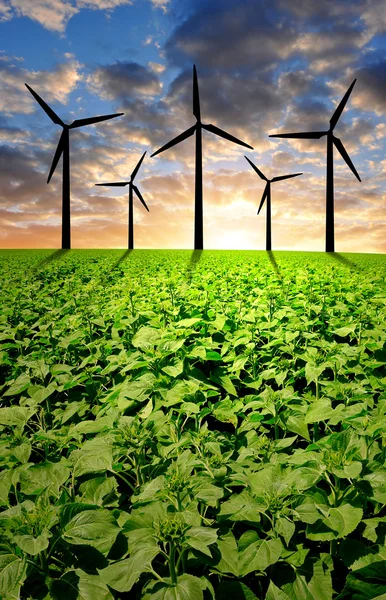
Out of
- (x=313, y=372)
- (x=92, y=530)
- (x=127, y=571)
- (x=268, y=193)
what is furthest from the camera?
(x=268, y=193)

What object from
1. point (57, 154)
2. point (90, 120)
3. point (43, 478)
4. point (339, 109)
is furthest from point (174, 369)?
point (339, 109)

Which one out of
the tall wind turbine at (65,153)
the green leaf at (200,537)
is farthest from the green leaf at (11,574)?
the tall wind turbine at (65,153)

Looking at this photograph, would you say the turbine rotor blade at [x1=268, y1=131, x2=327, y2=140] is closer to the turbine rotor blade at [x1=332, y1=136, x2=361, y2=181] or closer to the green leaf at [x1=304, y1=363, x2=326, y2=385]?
the turbine rotor blade at [x1=332, y1=136, x2=361, y2=181]

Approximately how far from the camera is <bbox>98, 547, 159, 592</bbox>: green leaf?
1.81 m

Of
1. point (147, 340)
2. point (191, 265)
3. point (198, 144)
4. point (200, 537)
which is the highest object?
point (198, 144)

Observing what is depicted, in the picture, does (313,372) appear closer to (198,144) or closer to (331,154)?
(198,144)

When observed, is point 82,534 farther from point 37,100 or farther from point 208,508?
point 37,100

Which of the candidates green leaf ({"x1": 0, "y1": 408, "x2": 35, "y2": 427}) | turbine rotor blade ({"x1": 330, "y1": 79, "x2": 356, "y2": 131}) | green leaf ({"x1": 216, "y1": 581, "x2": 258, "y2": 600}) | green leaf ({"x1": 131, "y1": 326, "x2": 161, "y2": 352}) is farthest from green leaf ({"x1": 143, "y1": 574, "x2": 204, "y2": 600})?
turbine rotor blade ({"x1": 330, "y1": 79, "x2": 356, "y2": 131})

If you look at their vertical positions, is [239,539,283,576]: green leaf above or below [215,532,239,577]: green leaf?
above

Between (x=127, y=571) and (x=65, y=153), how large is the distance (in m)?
39.9

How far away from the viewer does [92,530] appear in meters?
2.00

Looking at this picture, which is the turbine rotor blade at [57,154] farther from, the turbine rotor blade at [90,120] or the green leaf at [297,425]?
the green leaf at [297,425]

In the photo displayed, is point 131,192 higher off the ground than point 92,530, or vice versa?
point 131,192

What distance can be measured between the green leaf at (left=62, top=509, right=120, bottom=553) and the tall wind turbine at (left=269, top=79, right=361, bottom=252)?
123 feet
